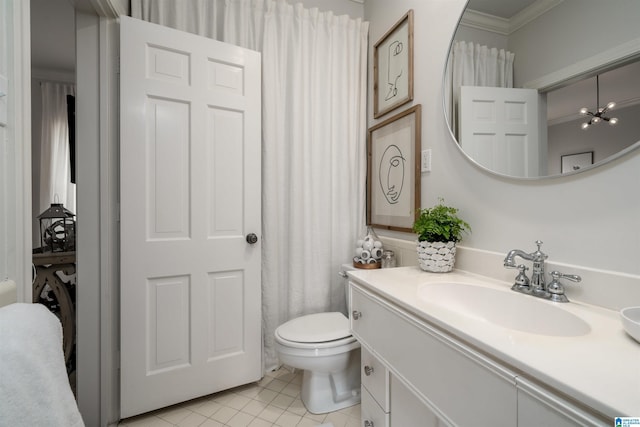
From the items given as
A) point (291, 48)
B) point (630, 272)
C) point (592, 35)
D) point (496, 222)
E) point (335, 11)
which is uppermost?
point (335, 11)

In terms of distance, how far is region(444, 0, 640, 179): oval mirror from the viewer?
29.0 inches

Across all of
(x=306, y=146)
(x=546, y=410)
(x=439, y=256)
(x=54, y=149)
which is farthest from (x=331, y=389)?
(x=54, y=149)

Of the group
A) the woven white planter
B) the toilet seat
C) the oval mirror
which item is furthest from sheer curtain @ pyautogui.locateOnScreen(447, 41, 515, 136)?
the toilet seat

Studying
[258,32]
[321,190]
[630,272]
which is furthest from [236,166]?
[630,272]

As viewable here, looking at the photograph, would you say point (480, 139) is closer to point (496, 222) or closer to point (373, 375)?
point (496, 222)

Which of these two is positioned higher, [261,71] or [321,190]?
[261,71]

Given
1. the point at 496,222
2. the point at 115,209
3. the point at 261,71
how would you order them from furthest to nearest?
1. the point at 261,71
2. the point at 115,209
3. the point at 496,222

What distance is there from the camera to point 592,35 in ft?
2.60

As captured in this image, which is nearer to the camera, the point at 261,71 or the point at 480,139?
the point at 480,139

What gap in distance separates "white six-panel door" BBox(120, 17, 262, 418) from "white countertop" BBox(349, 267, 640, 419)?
1.09 meters

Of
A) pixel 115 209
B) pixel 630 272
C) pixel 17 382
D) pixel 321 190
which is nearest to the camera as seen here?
pixel 17 382

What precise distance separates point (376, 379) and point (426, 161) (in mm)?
1075

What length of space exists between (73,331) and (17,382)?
174 centimetres

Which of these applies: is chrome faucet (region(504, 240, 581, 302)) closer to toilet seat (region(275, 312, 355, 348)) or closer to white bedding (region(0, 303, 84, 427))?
toilet seat (region(275, 312, 355, 348))
